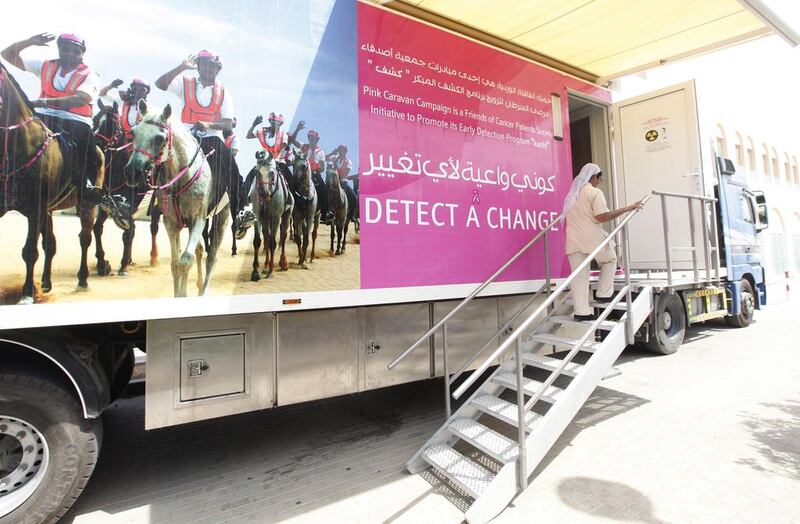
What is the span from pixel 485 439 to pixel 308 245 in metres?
1.88

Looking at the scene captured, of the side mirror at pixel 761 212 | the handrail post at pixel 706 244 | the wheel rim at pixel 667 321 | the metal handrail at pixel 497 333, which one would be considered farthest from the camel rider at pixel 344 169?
the side mirror at pixel 761 212

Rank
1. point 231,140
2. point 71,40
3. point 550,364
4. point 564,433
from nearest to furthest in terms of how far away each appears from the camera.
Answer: point 71,40 → point 231,140 → point 550,364 → point 564,433

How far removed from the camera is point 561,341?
3844mm

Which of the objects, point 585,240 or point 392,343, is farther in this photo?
point 585,240

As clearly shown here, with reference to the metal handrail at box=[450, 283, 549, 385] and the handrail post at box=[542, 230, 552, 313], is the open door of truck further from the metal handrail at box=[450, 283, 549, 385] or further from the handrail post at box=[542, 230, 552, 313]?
the metal handrail at box=[450, 283, 549, 385]

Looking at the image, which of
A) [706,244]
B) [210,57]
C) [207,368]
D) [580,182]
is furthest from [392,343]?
[706,244]

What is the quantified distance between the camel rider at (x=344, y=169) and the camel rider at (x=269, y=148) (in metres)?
0.33

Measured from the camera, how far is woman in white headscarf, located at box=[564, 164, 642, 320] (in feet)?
13.0

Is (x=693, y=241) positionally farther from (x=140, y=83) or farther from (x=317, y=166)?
(x=140, y=83)

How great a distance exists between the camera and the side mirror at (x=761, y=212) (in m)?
7.34

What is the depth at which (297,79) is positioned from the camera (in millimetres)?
2979

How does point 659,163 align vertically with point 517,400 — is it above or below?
above

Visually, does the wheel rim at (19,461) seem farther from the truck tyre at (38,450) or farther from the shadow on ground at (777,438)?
the shadow on ground at (777,438)

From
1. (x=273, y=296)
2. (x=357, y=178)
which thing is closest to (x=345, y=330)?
(x=273, y=296)
